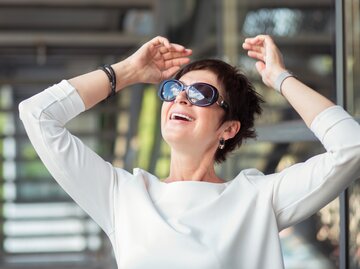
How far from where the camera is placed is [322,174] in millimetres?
2301

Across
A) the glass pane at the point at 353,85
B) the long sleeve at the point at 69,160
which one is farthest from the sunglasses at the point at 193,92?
the glass pane at the point at 353,85

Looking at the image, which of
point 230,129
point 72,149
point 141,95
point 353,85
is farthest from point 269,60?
point 141,95

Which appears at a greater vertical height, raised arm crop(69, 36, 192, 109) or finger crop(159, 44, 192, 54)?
finger crop(159, 44, 192, 54)

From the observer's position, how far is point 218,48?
671 cm

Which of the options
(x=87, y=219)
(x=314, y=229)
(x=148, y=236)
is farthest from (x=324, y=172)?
(x=87, y=219)

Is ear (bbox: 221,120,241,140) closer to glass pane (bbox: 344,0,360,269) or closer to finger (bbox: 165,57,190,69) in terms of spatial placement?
finger (bbox: 165,57,190,69)

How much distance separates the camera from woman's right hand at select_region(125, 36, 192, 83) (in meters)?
2.61

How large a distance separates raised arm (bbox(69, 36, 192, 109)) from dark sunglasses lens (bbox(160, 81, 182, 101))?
18 cm

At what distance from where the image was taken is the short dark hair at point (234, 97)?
8.26 ft

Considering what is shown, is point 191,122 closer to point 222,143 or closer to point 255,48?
point 222,143

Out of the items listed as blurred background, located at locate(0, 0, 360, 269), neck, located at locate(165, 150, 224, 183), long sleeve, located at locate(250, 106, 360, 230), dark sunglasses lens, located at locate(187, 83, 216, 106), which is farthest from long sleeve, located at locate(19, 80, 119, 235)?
blurred background, located at locate(0, 0, 360, 269)

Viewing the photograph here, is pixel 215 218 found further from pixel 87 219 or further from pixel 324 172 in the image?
pixel 87 219

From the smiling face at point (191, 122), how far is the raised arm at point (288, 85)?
4.8 inches

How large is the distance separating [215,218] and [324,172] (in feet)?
0.84
